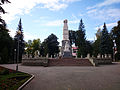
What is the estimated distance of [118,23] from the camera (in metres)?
47.7

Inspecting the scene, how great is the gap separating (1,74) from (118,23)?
46.1 metres

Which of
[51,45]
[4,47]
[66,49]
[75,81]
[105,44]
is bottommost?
[75,81]

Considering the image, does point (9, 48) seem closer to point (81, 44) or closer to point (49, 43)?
point (49, 43)

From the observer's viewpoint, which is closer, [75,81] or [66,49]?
[75,81]

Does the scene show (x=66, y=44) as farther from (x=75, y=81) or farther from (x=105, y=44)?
(x=75, y=81)

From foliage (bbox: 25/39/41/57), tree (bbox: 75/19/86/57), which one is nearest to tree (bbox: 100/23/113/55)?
tree (bbox: 75/19/86/57)

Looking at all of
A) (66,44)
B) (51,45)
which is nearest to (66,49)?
(66,44)

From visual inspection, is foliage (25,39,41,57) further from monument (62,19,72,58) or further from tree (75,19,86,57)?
monument (62,19,72,58)

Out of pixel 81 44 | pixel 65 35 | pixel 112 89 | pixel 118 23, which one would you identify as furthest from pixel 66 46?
pixel 112 89

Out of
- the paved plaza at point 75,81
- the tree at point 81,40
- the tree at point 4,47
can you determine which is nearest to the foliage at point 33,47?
the tree at point 81,40

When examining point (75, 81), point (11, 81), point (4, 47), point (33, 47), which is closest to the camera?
point (11, 81)

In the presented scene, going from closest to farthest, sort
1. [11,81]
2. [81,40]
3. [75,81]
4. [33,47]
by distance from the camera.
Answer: [11,81] → [75,81] → [81,40] → [33,47]

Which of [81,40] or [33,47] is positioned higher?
[81,40]

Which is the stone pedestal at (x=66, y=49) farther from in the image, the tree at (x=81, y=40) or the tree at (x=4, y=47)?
→ the tree at (x=4, y=47)
